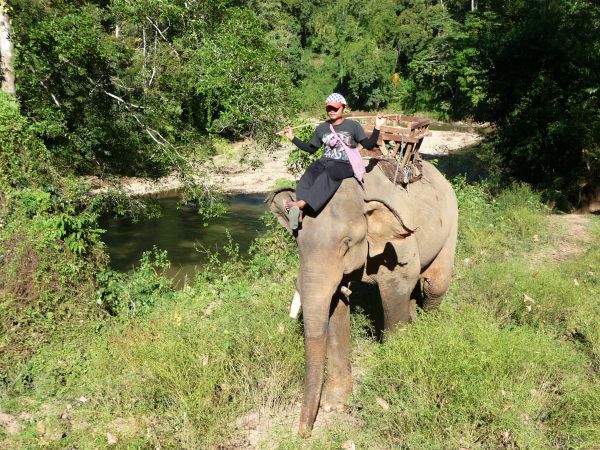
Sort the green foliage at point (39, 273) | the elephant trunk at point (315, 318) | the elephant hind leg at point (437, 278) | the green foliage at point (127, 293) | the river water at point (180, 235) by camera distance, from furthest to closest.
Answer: the river water at point (180, 235)
the green foliage at point (127, 293)
the green foliage at point (39, 273)
the elephant hind leg at point (437, 278)
the elephant trunk at point (315, 318)

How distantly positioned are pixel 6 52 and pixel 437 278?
8391 millimetres

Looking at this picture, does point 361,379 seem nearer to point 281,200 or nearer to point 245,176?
point 281,200

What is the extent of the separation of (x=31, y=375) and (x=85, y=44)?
7152 millimetres

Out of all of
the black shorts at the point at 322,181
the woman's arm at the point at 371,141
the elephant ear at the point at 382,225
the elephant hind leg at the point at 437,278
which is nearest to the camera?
the black shorts at the point at 322,181

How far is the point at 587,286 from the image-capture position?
7285mm

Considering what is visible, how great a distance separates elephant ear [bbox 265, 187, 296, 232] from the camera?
14.9ft

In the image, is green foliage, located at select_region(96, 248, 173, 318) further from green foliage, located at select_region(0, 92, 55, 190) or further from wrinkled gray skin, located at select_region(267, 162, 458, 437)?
wrinkled gray skin, located at select_region(267, 162, 458, 437)

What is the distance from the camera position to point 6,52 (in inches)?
376

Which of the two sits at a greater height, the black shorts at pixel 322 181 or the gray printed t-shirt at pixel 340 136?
the gray printed t-shirt at pixel 340 136

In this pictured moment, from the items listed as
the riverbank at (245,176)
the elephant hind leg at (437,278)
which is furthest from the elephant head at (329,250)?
the riverbank at (245,176)

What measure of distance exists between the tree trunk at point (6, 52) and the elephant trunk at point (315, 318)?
817 centimetres

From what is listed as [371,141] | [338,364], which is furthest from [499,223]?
[338,364]

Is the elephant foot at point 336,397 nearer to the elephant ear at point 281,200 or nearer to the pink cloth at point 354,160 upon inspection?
the elephant ear at point 281,200

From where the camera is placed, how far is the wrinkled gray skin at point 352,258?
405 cm
